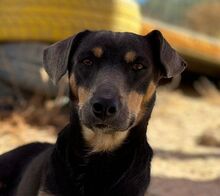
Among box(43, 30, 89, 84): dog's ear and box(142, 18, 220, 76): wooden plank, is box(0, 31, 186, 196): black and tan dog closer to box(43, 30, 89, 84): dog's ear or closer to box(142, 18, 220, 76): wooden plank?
box(43, 30, 89, 84): dog's ear

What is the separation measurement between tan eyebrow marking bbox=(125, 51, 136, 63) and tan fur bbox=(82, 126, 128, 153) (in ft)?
1.58

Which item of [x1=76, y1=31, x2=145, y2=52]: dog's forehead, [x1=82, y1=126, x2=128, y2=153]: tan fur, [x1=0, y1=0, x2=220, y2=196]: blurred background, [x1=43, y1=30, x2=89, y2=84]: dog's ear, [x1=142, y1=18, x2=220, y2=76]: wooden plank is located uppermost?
[x1=76, y1=31, x2=145, y2=52]: dog's forehead

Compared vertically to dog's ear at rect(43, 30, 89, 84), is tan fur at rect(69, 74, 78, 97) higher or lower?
lower

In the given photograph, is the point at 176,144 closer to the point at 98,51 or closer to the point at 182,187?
the point at 182,187

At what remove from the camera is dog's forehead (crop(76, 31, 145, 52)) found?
4051 millimetres

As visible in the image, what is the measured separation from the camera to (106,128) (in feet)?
12.6

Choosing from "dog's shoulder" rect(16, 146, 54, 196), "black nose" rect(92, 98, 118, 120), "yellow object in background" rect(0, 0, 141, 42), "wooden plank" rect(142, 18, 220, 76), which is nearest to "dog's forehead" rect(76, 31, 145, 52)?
"black nose" rect(92, 98, 118, 120)

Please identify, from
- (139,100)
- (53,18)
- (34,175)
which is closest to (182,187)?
(34,175)

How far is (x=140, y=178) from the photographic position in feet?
13.4

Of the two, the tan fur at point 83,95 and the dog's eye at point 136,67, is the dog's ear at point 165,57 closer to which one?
the dog's eye at point 136,67

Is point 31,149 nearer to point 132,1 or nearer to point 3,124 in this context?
point 3,124

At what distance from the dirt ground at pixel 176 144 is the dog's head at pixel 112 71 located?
6.01ft

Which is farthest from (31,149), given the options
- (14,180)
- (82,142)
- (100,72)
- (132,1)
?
(132,1)

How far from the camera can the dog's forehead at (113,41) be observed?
4051mm
